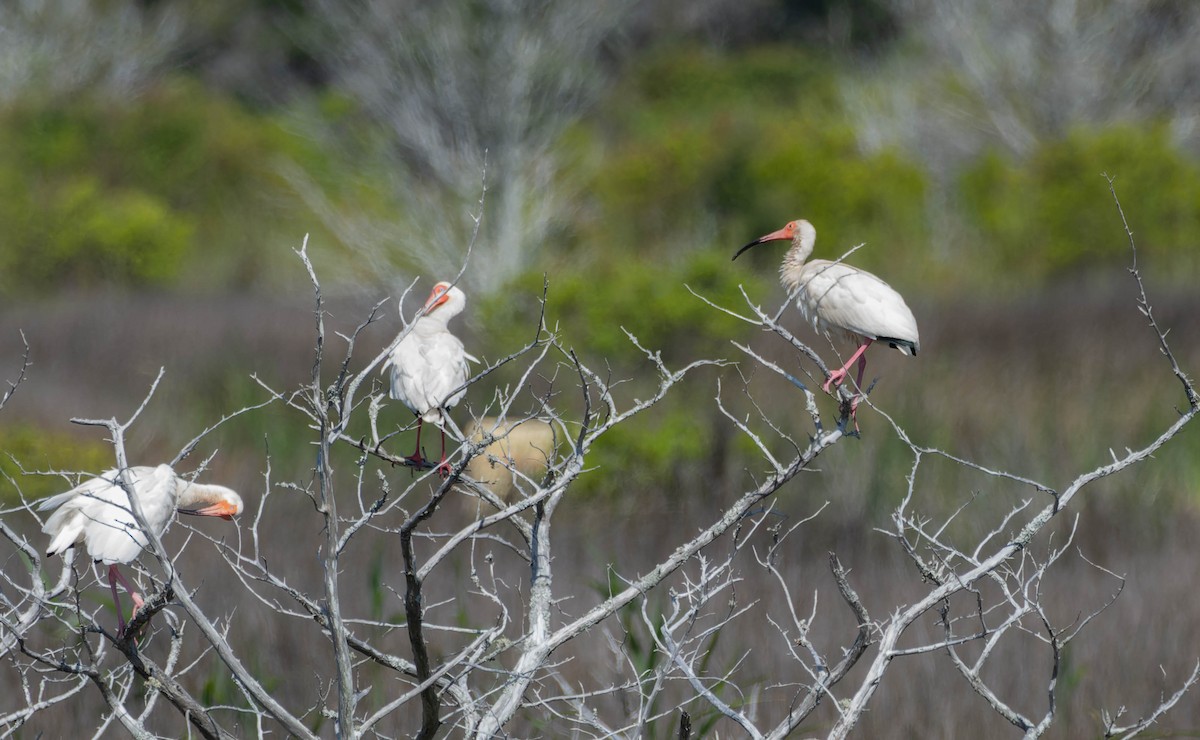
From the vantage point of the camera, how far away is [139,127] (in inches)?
777

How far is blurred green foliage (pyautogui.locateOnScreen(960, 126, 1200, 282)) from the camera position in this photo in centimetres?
1438

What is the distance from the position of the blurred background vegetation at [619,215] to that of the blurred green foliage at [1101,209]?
36 mm

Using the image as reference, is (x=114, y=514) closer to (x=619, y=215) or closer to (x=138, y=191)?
(x=619, y=215)

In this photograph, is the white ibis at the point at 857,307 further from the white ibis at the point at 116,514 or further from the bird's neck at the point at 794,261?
the white ibis at the point at 116,514

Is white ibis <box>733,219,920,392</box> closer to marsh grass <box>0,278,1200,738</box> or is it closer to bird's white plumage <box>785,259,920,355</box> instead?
bird's white plumage <box>785,259,920,355</box>

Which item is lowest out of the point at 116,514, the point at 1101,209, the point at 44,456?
the point at 1101,209

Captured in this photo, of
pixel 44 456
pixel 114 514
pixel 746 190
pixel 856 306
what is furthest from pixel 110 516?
pixel 746 190

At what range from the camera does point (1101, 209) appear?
46.9 ft

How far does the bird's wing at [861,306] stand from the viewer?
14.1ft

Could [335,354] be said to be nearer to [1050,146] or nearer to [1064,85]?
[1050,146]

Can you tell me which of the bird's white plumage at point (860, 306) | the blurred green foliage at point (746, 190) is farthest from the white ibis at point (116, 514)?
the blurred green foliage at point (746, 190)

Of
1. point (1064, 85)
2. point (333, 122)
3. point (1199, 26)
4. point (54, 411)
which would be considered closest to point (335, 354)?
point (54, 411)

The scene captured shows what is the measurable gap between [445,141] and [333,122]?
1.90m

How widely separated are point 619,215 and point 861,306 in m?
12.4
